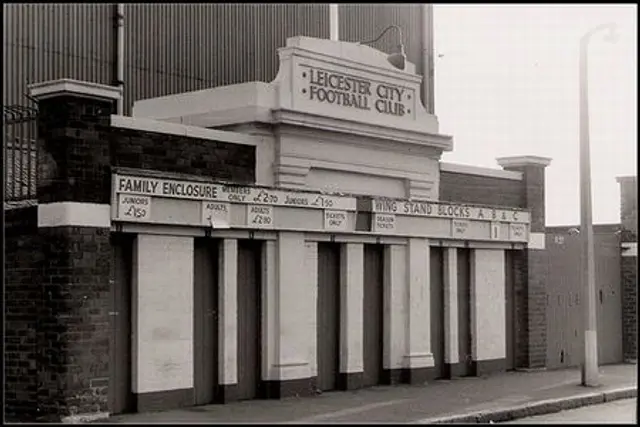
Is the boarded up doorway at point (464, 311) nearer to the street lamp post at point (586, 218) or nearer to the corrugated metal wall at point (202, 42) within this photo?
the street lamp post at point (586, 218)

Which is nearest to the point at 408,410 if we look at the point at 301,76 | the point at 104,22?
the point at 301,76

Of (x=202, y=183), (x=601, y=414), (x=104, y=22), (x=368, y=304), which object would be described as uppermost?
(x=104, y=22)

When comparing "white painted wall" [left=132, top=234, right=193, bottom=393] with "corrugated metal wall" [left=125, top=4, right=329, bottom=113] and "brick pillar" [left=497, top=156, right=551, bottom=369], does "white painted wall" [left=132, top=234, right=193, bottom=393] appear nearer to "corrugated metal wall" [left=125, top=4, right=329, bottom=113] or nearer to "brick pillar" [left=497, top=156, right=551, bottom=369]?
"corrugated metal wall" [left=125, top=4, right=329, bottom=113]

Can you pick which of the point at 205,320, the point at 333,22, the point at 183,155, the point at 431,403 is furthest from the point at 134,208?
the point at 333,22

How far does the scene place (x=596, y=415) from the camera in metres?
15.2

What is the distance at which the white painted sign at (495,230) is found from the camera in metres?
20.2

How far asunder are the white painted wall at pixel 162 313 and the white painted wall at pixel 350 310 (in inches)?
122

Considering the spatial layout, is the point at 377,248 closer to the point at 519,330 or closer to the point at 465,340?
the point at 465,340

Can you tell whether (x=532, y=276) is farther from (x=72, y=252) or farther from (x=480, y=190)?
(x=72, y=252)

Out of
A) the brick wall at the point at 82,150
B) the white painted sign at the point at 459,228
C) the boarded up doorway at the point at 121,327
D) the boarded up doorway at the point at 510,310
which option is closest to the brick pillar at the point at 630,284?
the boarded up doorway at the point at 510,310

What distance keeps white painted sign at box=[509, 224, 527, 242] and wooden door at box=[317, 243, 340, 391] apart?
472 cm

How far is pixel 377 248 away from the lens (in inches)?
713

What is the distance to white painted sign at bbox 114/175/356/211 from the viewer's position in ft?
46.5

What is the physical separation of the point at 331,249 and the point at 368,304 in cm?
122
